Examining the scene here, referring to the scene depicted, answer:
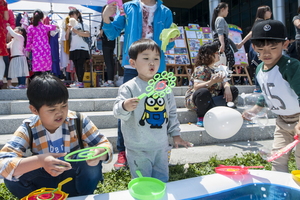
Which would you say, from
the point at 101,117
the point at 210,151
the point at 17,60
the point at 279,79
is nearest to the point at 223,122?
the point at 279,79

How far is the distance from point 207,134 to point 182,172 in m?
1.17

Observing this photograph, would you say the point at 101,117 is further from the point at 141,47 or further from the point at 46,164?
the point at 46,164

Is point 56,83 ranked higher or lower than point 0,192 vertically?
higher

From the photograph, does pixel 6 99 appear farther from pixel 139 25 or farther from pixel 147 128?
pixel 147 128

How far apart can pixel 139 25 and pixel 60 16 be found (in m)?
6.67

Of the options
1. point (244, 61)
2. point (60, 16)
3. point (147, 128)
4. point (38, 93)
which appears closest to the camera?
point (38, 93)

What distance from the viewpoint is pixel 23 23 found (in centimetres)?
602

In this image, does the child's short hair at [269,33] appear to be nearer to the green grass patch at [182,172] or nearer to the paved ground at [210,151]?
the green grass patch at [182,172]

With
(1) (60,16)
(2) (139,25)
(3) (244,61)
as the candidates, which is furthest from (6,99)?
(3) (244,61)

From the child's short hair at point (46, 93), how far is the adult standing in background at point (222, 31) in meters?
3.79

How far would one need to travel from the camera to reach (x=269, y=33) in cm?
193

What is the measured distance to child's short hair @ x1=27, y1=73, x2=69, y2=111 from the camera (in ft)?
4.80

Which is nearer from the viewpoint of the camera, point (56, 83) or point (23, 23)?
point (56, 83)

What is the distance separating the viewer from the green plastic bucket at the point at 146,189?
140 cm
